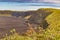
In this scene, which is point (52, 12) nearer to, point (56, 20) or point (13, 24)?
point (56, 20)

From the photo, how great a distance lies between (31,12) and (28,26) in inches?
20.2

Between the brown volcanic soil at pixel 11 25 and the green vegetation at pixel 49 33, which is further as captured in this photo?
the brown volcanic soil at pixel 11 25

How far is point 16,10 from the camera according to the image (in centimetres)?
349

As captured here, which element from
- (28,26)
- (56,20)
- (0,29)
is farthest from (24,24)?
(56,20)

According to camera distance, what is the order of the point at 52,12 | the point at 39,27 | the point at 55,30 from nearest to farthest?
the point at 55,30
the point at 39,27
the point at 52,12

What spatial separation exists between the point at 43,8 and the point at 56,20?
1.66 feet

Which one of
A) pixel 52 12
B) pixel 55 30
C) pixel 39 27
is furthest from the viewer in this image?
pixel 52 12

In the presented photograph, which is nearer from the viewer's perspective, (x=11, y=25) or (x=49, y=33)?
(x=49, y=33)

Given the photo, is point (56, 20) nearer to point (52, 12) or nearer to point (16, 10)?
point (52, 12)

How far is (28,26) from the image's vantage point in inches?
121

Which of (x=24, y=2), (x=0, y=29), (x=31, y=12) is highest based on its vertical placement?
(x=24, y=2)

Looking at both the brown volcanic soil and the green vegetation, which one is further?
the brown volcanic soil

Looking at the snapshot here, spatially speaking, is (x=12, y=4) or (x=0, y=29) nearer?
(x=0, y=29)

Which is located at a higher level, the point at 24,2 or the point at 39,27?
the point at 24,2
